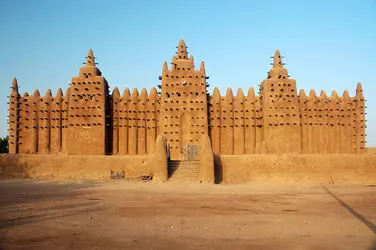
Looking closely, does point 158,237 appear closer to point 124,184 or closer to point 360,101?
point 124,184

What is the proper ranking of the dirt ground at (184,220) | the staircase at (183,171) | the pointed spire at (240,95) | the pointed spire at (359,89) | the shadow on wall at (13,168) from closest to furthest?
the dirt ground at (184,220) → the staircase at (183,171) → the shadow on wall at (13,168) → the pointed spire at (240,95) → the pointed spire at (359,89)

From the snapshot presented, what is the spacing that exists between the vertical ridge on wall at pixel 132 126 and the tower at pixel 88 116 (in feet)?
5.72

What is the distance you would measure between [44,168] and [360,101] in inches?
995

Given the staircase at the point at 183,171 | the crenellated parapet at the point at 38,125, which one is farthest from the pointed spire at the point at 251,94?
the crenellated parapet at the point at 38,125

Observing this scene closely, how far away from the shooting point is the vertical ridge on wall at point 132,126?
30172 millimetres

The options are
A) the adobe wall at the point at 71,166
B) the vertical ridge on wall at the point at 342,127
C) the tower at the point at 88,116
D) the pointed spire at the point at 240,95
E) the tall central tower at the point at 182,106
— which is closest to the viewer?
the adobe wall at the point at 71,166

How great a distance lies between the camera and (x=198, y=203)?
41.3ft

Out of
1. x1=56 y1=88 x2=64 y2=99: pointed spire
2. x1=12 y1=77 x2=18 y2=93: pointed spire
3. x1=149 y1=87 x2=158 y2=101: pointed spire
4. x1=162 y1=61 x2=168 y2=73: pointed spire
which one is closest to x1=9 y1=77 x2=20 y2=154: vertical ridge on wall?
x1=12 y1=77 x2=18 y2=93: pointed spire

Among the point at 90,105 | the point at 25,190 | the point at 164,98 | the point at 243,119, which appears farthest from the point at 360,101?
the point at 25,190

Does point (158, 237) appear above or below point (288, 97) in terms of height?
below

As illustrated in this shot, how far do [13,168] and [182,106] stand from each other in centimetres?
1330

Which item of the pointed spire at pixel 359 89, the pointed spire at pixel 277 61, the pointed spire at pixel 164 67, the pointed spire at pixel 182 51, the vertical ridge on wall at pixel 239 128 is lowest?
the vertical ridge on wall at pixel 239 128

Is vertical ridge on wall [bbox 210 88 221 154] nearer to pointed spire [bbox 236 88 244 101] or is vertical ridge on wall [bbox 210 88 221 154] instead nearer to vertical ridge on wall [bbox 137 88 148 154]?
pointed spire [bbox 236 88 244 101]

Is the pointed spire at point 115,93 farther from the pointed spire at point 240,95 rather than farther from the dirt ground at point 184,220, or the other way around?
the dirt ground at point 184,220
